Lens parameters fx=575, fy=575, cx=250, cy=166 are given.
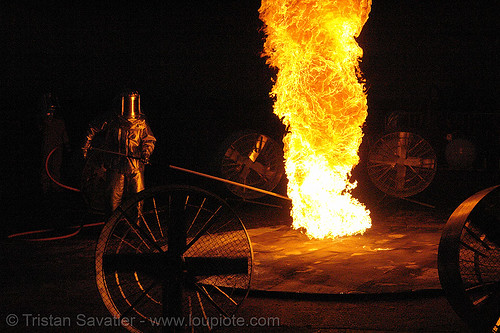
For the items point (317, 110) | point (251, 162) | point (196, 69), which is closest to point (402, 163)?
point (317, 110)

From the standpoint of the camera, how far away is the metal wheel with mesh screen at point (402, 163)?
12672 millimetres

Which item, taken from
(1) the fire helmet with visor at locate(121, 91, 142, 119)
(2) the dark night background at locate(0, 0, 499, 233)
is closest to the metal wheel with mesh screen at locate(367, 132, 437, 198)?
(2) the dark night background at locate(0, 0, 499, 233)

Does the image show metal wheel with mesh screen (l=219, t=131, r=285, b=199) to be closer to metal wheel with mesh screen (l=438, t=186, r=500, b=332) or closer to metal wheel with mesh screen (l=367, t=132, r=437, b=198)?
metal wheel with mesh screen (l=367, t=132, r=437, b=198)

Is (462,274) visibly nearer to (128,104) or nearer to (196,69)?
(128,104)

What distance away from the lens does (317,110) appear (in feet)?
35.9

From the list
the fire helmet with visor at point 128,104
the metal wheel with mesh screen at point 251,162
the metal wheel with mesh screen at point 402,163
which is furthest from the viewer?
the metal wheel with mesh screen at point 251,162

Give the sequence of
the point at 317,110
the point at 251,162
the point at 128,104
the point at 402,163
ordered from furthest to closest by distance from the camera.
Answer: the point at 251,162 → the point at 402,163 → the point at 317,110 → the point at 128,104

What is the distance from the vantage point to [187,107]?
15742 mm

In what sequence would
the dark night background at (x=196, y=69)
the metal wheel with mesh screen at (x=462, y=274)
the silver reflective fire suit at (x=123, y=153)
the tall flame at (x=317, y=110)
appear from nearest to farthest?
the metal wheel with mesh screen at (x=462, y=274)
the silver reflective fire suit at (x=123, y=153)
the tall flame at (x=317, y=110)
the dark night background at (x=196, y=69)

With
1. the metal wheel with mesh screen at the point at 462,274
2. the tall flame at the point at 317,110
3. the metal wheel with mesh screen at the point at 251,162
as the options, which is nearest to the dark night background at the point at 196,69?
the metal wheel with mesh screen at the point at 251,162

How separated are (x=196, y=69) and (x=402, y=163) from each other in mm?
6587

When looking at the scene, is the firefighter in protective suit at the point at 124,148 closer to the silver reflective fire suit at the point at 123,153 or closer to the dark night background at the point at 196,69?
the silver reflective fire suit at the point at 123,153

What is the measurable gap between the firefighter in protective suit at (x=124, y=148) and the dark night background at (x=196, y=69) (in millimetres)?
5162

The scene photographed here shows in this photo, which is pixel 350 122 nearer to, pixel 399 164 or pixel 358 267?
pixel 399 164
